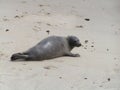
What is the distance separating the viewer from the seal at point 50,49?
6953mm

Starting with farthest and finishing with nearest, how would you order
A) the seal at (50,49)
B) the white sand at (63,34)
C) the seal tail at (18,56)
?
the seal at (50,49), the seal tail at (18,56), the white sand at (63,34)

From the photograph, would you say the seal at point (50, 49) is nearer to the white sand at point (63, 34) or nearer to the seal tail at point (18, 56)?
the seal tail at point (18, 56)

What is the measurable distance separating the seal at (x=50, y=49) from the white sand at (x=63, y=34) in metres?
0.12

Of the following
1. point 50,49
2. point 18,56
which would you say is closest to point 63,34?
point 50,49

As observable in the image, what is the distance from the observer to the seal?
274 inches

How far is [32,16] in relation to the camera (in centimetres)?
984

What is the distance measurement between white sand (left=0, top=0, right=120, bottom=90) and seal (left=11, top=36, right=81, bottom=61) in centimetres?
12

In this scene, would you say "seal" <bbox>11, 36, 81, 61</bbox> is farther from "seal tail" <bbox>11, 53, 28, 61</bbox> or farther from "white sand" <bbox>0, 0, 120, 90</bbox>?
"white sand" <bbox>0, 0, 120, 90</bbox>

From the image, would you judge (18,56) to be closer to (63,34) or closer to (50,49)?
(50,49)

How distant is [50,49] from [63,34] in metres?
1.49

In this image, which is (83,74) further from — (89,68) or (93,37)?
(93,37)

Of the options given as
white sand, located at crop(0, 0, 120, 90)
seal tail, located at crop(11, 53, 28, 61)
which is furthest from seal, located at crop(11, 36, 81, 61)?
white sand, located at crop(0, 0, 120, 90)

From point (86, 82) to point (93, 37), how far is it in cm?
277

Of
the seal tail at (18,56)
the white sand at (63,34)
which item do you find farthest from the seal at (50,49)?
the white sand at (63,34)
